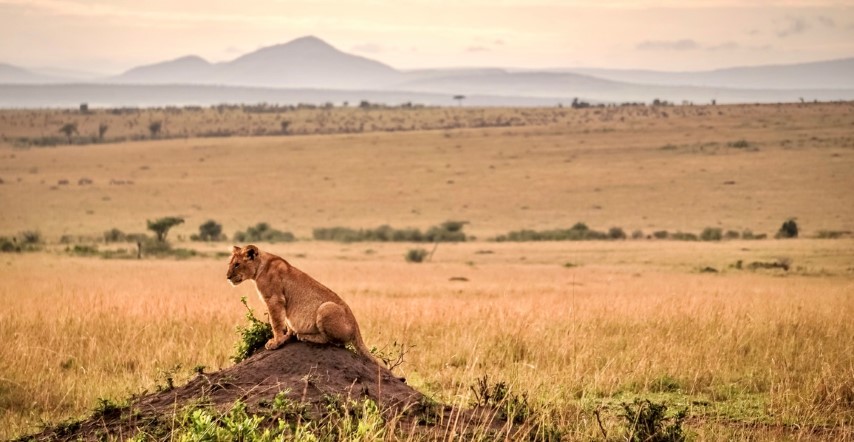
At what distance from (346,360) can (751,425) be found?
3.70m

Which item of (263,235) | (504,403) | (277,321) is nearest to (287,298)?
(277,321)

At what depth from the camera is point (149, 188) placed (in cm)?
6106

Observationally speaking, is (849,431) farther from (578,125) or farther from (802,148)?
(578,125)

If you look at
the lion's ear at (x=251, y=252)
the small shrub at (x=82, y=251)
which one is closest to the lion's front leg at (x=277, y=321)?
the lion's ear at (x=251, y=252)

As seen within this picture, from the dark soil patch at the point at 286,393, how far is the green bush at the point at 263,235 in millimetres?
35784

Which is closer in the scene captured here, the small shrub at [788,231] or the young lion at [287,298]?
the young lion at [287,298]

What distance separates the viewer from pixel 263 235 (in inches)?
1781

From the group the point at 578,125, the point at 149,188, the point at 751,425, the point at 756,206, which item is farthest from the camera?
the point at 578,125

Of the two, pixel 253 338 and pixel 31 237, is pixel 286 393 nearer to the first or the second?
pixel 253 338

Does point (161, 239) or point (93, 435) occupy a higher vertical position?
point (93, 435)

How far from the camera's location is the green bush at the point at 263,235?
44.2 m

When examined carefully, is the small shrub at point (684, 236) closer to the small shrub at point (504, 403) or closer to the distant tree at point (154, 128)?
the small shrub at point (504, 403)

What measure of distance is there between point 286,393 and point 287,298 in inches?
45.8

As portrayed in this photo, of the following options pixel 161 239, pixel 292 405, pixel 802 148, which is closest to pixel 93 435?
pixel 292 405
